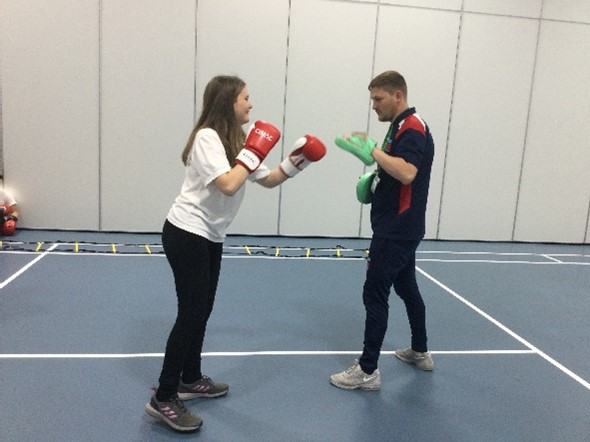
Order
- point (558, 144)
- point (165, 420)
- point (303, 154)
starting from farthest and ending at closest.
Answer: point (558, 144) → point (303, 154) → point (165, 420)

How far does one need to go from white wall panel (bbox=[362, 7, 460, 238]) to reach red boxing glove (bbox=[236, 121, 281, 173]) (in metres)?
4.50

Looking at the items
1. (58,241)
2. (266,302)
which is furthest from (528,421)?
(58,241)

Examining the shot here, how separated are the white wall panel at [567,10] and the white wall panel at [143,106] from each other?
4578 mm

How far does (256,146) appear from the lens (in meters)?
2.38

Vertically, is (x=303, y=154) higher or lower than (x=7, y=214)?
higher

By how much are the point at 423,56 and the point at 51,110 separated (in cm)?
459

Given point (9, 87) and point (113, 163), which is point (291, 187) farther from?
point (9, 87)

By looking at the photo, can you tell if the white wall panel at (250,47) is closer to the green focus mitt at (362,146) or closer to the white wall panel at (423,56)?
the white wall panel at (423,56)

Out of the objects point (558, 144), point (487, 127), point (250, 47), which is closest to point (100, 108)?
point (250, 47)

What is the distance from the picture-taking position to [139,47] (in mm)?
6160

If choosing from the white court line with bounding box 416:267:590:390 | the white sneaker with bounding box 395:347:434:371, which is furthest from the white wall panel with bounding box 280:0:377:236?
the white sneaker with bounding box 395:347:434:371

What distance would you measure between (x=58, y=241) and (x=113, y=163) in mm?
1151

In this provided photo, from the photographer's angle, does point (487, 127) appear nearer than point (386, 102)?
No

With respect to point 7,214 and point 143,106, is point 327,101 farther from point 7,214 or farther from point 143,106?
point 7,214
